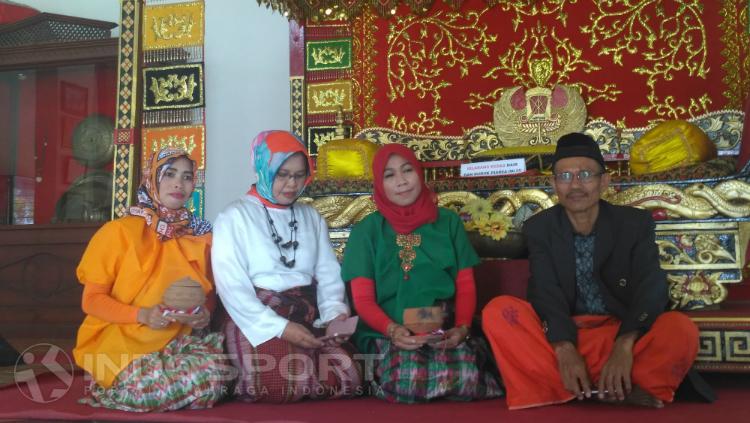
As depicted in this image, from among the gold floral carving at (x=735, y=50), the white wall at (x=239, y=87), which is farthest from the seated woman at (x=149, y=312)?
the gold floral carving at (x=735, y=50)

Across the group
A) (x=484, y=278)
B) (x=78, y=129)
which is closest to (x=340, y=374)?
(x=484, y=278)

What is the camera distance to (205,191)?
5.24 metres

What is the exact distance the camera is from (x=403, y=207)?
9.16ft

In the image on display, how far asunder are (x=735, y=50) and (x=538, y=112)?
123 centimetres

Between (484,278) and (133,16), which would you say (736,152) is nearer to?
(484,278)

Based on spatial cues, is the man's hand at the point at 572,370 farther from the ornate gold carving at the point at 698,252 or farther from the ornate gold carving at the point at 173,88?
the ornate gold carving at the point at 173,88

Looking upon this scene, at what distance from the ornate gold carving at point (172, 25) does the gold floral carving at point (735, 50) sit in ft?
11.8

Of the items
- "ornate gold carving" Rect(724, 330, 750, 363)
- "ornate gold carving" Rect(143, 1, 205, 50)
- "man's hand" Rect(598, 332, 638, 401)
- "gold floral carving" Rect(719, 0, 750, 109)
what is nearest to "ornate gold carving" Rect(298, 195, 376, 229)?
"man's hand" Rect(598, 332, 638, 401)

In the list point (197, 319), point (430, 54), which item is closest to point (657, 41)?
point (430, 54)

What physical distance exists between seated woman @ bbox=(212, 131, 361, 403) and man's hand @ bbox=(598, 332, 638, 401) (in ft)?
2.82

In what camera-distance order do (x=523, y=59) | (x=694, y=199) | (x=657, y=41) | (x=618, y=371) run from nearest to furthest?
(x=618, y=371)
(x=694, y=199)
(x=657, y=41)
(x=523, y=59)

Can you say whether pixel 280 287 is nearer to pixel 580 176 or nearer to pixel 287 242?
pixel 287 242

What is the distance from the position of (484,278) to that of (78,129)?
12.3 ft

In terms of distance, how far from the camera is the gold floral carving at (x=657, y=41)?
183 inches
